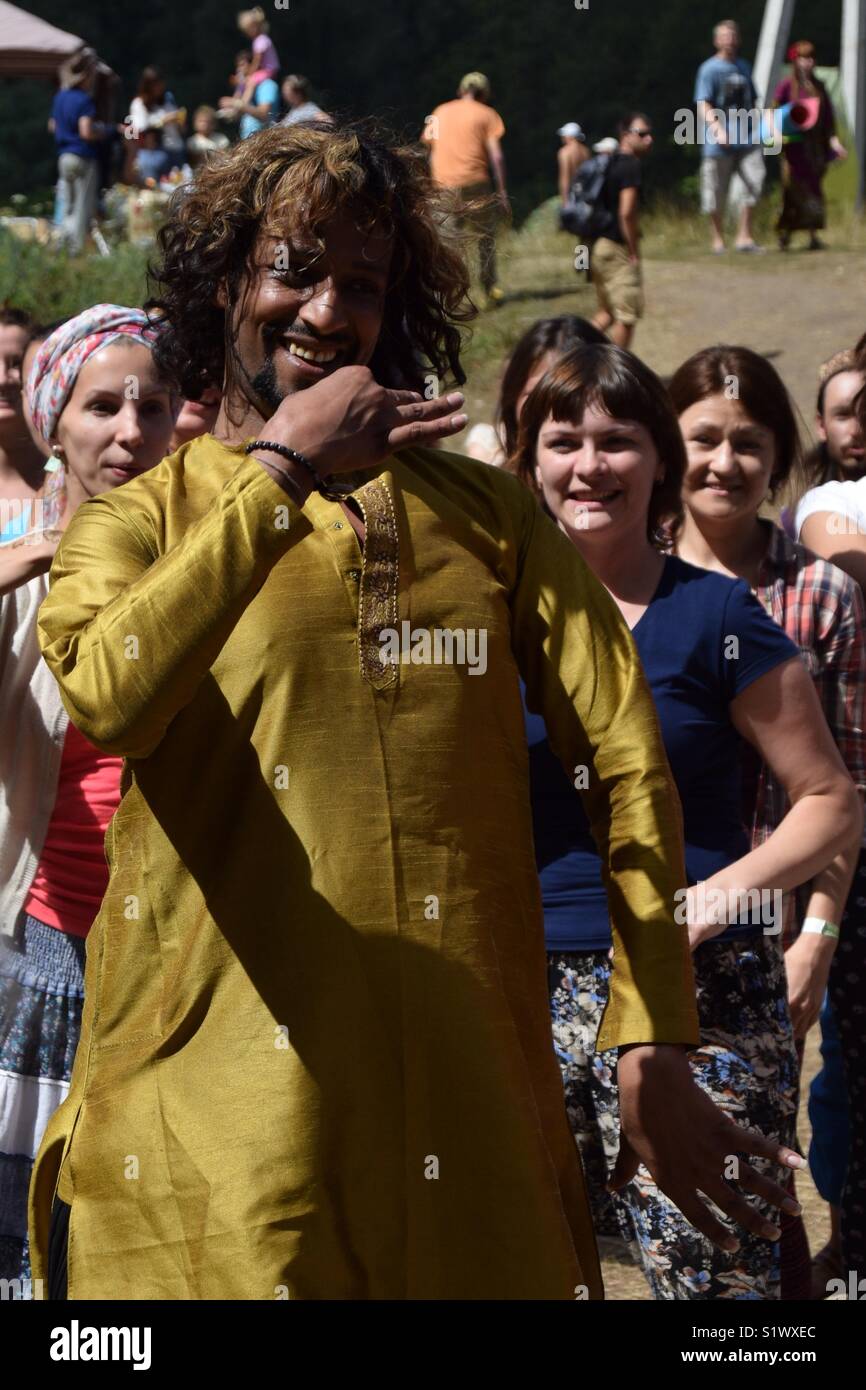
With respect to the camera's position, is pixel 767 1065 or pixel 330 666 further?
pixel 767 1065

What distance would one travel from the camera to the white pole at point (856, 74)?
840 inches

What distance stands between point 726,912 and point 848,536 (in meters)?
1.40

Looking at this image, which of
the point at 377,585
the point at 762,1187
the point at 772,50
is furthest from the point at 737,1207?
the point at 772,50

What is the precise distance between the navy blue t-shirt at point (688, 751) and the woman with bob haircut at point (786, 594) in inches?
16.6

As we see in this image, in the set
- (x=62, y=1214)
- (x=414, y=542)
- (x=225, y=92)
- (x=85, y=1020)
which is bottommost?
(x=62, y=1214)

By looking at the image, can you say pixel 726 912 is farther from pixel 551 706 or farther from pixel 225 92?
pixel 225 92

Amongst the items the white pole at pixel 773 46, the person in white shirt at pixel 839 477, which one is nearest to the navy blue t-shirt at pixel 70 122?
the white pole at pixel 773 46

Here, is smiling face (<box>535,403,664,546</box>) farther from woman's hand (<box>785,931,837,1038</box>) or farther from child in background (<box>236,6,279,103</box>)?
child in background (<box>236,6,279,103</box>)

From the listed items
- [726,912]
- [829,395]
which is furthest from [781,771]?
[829,395]

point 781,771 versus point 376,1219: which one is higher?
point 781,771

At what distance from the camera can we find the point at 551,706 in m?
2.27

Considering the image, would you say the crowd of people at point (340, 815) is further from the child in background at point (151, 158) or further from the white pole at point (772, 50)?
the white pole at point (772, 50)

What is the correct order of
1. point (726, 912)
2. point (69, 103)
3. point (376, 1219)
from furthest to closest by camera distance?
1. point (69, 103)
2. point (726, 912)
3. point (376, 1219)

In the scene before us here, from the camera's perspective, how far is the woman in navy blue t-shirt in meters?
3.09
